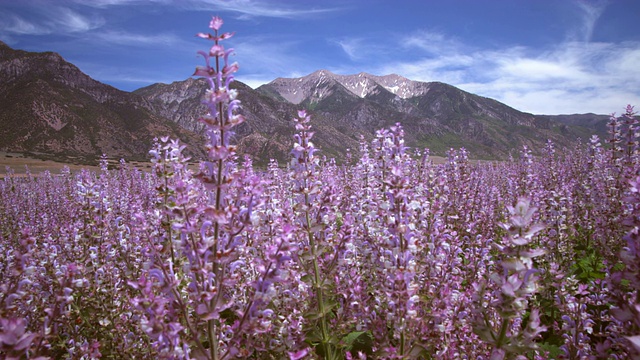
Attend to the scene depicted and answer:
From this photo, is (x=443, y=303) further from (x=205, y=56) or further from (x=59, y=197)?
(x=59, y=197)

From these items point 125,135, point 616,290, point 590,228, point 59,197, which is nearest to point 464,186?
point 590,228

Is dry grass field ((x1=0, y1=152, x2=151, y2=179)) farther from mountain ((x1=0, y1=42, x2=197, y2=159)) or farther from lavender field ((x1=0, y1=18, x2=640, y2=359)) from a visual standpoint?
lavender field ((x1=0, y1=18, x2=640, y2=359))

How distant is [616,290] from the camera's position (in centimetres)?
282

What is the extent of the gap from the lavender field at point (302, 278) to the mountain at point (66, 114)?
122 metres

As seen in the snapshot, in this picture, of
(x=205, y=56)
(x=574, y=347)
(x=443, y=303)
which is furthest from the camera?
(x=443, y=303)

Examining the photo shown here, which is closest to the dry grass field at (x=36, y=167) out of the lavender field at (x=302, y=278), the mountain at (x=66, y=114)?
the mountain at (x=66, y=114)

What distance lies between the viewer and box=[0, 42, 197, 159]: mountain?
4825 inches

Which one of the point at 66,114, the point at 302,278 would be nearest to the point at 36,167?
the point at 302,278

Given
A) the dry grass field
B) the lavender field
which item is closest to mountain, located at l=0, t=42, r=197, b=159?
the dry grass field

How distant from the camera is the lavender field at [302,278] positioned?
2.54 m

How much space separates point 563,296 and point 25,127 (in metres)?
170

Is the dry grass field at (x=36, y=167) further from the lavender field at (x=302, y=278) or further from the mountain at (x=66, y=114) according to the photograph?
the lavender field at (x=302, y=278)

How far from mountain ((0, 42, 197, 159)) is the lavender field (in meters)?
122

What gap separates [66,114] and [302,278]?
171 m
